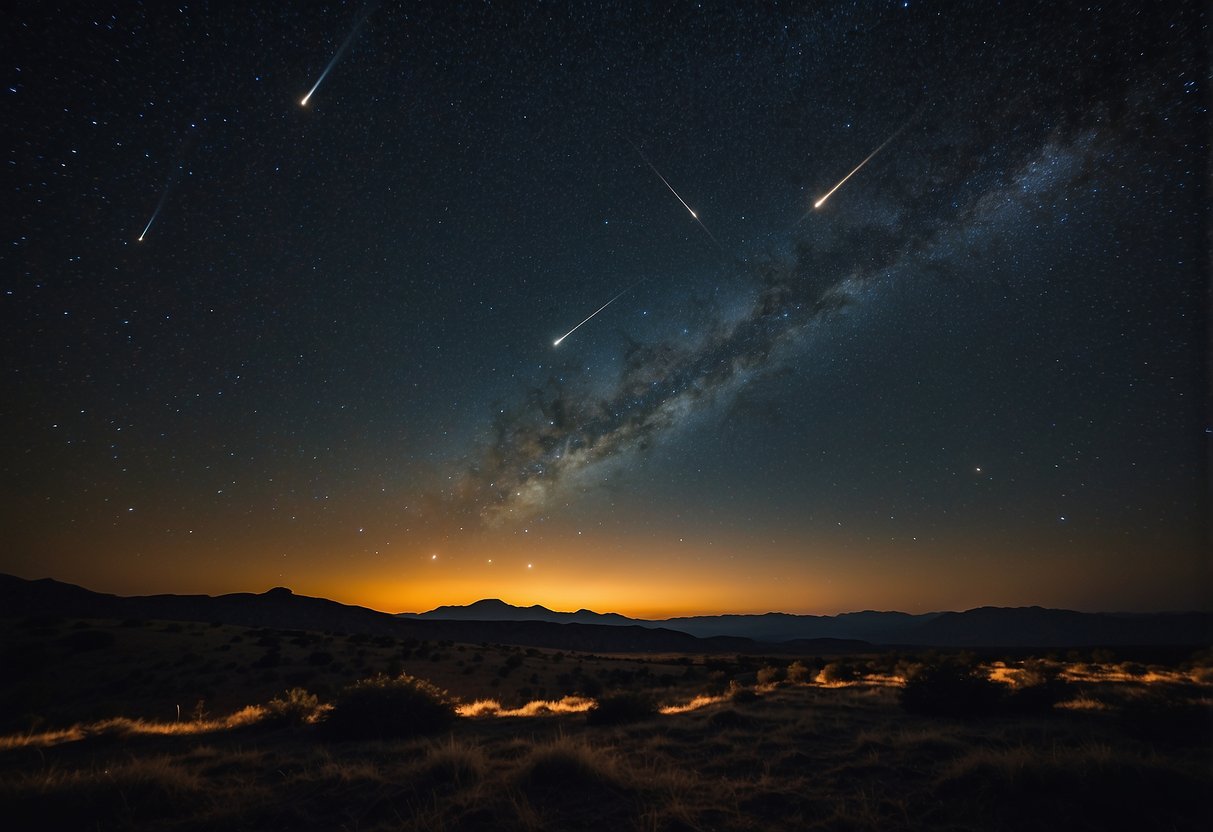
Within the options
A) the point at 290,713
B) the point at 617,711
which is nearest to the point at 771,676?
the point at 617,711

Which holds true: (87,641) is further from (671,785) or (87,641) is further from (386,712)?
(671,785)

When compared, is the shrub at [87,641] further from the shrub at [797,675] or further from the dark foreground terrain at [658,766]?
the shrub at [797,675]

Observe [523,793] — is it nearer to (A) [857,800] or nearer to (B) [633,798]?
(B) [633,798]

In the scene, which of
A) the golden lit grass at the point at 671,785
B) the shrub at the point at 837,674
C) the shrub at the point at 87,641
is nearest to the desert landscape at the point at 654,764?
the golden lit grass at the point at 671,785

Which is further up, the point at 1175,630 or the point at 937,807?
the point at 937,807

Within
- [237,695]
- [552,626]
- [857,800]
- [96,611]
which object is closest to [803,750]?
[857,800]
